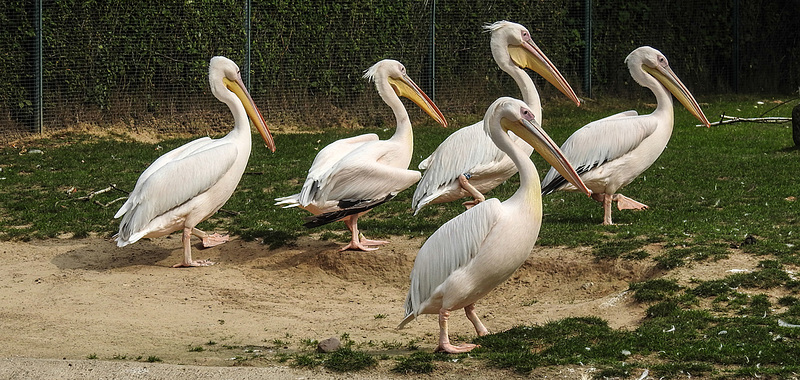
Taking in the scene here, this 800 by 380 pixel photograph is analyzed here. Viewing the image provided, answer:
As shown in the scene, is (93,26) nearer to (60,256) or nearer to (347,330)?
(60,256)

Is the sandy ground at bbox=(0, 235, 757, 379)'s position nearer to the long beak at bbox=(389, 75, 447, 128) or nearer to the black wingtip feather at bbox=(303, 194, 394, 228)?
the black wingtip feather at bbox=(303, 194, 394, 228)

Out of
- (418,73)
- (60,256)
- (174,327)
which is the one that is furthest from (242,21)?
(174,327)

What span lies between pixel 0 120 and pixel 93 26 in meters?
1.78

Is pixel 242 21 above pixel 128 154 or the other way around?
above

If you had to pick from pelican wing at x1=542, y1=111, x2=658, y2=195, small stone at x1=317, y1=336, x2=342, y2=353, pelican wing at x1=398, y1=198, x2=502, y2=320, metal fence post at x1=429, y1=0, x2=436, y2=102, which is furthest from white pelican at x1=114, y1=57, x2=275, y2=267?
metal fence post at x1=429, y1=0, x2=436, y2=102

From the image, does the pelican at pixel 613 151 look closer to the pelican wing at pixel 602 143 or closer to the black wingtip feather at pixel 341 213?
the pelican wing at pixel 602 143

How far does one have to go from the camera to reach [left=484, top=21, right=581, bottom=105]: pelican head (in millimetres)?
8867

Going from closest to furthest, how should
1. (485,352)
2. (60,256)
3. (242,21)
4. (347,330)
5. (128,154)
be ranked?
(485,352), (347,330), (60,256), (128,154), (242,21)

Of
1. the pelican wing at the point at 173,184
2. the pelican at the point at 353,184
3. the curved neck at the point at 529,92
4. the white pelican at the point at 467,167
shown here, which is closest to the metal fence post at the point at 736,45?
the curved neck at the point at 529,92

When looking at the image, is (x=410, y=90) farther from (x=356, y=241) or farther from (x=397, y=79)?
(x=356, y=241)

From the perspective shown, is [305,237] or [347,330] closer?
[347,330]

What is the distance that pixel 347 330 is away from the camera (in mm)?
6164

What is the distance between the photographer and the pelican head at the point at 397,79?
862cm

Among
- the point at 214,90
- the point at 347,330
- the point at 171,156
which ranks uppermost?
the point at 214,90
